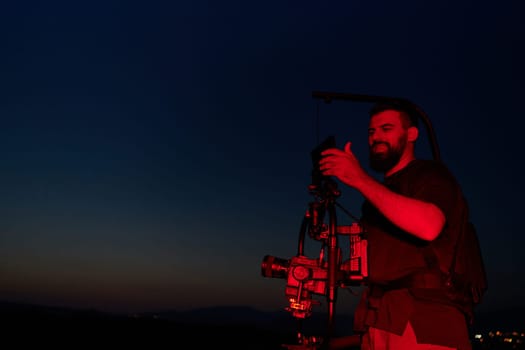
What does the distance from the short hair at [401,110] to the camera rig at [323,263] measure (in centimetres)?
7

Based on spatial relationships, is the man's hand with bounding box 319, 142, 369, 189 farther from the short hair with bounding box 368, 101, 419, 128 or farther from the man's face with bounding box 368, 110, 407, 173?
the short hair with bounding box 368, 101, 419, 128

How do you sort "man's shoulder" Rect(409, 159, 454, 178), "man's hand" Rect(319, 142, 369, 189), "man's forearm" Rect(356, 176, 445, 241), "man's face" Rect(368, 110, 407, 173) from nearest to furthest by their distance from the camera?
"man's forearm" Rect(356, 176, 445, 241) → "man's hand" Rect(319, 142, 369, 189) → "man's shoulder" Rect(409, 159, 454, 178) → "man's face" Rect(368, 110, 407, 173)

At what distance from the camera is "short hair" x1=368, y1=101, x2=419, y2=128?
313 cm

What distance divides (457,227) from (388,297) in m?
0.66

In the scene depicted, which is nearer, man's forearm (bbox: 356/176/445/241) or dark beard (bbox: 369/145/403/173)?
man's forearm (bbox: 356/176/445/241)

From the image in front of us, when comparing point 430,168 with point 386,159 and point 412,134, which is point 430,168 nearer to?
point 386,159

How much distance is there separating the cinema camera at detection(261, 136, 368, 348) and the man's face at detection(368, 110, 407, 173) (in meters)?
0.43

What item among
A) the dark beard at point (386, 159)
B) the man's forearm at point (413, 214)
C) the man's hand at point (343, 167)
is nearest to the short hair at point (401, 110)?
the dark beard at point (386, 159)

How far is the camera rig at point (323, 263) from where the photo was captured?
2.79 m

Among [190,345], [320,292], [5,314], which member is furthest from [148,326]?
[320,292]

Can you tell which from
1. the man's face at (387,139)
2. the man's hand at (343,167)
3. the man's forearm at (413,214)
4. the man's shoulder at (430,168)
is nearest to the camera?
the man's forearm at (413,214)

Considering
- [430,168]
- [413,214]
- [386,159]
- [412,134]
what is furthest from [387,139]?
[413,214]

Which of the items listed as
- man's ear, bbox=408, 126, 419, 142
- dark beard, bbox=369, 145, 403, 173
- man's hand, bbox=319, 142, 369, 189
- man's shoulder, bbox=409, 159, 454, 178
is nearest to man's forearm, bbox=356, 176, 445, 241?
man's hand, bbox=319, 142, 369, 189

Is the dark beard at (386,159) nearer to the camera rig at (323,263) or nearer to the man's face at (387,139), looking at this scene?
the man's face at (387,139)
